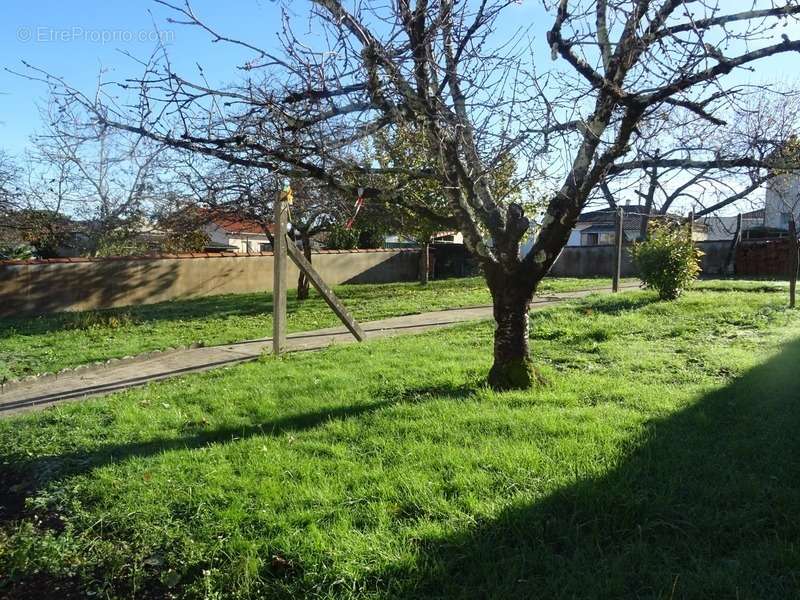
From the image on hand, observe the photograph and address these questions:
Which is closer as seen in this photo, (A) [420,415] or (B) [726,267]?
(A) [420,415]

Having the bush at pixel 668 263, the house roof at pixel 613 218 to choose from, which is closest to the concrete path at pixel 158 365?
the bush at pixel 668 263

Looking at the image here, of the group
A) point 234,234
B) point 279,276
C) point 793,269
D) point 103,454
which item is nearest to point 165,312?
point 279,276

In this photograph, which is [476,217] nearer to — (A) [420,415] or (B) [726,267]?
(A) [420,415]

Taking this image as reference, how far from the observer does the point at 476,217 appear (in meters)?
5.84

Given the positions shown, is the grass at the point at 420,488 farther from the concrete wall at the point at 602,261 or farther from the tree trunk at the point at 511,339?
the concrete wall at the point at 602,261

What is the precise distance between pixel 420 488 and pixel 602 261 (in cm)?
2270

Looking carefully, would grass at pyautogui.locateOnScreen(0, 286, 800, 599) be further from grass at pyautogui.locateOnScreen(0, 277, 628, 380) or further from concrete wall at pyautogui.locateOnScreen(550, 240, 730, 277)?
concrete wall at pyautogui.locateOnScreen(550, 240, 730, 277)

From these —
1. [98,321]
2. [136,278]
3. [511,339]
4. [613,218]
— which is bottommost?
[98,321]

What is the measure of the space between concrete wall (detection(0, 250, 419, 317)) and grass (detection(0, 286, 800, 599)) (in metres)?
9.06

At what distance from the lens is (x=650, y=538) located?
2.97 meters

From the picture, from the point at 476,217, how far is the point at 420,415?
2.04 m

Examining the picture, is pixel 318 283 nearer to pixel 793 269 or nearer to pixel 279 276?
pixel 279 276

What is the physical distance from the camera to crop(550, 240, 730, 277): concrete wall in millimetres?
22156

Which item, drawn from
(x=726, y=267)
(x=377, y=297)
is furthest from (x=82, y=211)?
(x=726, y=267)
